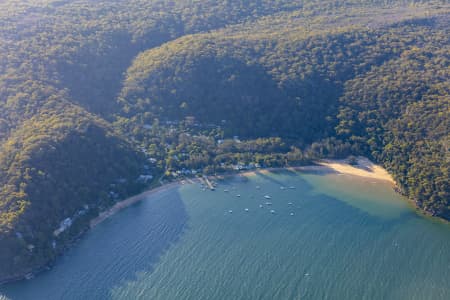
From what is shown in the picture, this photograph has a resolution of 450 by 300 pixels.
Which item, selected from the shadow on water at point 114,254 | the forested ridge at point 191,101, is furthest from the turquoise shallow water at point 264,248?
the forested ridge at point 191,101

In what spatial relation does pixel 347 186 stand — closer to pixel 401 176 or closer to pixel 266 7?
pixel 401 176

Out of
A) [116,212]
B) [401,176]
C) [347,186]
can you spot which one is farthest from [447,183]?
[116,212]

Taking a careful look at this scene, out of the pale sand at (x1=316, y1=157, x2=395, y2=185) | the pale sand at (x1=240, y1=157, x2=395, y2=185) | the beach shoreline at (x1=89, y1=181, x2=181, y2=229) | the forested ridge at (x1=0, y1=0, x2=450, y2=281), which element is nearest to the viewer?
the forested ridge at (x1=0, y1=0, x2=450, y2=281)

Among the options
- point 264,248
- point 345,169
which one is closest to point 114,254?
point 264,248

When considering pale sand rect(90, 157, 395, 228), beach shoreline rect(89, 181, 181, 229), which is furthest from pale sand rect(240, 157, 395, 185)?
beach shoreline rect(89, 181, 181, 229)

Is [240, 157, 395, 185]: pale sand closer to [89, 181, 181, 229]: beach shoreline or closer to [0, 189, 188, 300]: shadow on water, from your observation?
[89, 181, 181, 229]: beach shoreline

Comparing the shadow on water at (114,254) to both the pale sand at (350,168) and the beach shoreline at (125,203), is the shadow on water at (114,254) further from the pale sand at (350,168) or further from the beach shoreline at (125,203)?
the pale sand at (350,168)
